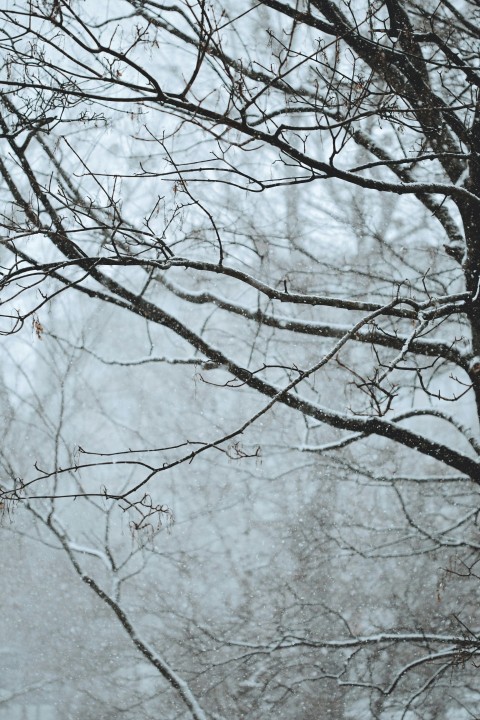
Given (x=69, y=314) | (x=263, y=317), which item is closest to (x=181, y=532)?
(x=69, y=314)

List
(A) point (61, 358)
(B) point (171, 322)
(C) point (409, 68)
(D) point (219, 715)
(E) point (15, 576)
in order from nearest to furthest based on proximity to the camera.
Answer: (C) point (409, 68), (B) point (171, 322), (D) point (219, 715), (E) point (15, 576), (A) point (61, 358)

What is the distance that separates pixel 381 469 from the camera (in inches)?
358

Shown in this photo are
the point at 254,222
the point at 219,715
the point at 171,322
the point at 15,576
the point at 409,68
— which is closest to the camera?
the point at 409,68

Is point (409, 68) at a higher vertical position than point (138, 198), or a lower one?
lower

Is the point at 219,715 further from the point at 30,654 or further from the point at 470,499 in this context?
the point at 470,499

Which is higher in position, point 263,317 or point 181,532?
point 181,532

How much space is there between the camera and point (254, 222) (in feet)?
22.3

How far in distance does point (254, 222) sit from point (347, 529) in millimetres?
5032

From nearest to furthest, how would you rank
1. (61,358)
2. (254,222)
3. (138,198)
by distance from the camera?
(254,222), (138,198), (61,358)

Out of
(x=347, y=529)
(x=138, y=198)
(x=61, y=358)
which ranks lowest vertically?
(x=347, y=529)

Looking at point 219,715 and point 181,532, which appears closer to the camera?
point 219,715

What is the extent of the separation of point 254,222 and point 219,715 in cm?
620

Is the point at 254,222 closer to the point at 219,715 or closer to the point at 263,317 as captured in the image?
the point at 263,317

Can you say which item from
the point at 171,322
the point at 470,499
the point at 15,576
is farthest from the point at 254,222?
the point at 15,576
